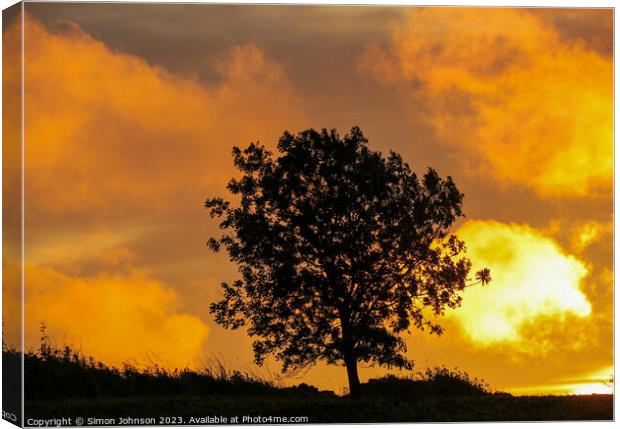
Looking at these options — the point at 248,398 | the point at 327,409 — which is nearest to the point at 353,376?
the point at 327,409

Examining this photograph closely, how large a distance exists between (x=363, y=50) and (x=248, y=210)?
3735 mm

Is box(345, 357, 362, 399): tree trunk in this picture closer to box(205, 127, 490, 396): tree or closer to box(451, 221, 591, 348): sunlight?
box(205, 127, 490, 396): tree

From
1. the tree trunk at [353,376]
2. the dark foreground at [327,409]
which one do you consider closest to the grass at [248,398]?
the dark foreground at [327,409]

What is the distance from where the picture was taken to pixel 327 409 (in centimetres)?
2572

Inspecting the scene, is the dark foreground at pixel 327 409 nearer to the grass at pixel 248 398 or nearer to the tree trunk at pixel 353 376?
the grass at pixel 248 398

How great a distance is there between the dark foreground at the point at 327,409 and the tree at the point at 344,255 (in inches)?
33.9

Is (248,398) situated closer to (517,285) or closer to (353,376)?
(353,376)

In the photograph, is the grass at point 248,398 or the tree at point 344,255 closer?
the grass at point 248,398

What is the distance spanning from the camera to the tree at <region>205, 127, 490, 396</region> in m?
26.6

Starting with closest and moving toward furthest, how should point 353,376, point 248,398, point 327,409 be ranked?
point 327,409, point 248,398, point 353,376

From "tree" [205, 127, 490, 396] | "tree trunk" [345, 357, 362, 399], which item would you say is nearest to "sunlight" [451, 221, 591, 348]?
"tree" [205, 127, 490, 396]

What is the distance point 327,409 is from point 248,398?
152 centimetres

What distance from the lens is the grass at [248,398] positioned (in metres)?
25.2

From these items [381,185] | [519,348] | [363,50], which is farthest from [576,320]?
[363,50]
